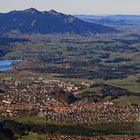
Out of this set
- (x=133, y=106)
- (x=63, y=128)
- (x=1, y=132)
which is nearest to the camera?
(x=1, y=132)

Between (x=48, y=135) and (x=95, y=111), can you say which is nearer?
(x=48, y=135)

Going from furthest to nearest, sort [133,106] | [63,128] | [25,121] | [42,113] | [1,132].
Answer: [133,106] < [42,113] < [25,121] < [63,128] < [1,132]

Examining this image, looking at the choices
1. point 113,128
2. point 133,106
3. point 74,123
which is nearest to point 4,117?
point 74,123

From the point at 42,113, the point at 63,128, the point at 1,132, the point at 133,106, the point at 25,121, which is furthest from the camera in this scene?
the point at 133,106

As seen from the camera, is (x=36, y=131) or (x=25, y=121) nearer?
(x=36, y=131)

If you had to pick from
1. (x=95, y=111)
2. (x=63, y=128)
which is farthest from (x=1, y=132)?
(x=95, y=111)

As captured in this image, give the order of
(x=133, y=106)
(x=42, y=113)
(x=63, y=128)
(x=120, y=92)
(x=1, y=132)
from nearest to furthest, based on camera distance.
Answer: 1. (x=1, y=132)
2. (x=63, y=128)
3. (x=42, y=113)
4. (x=133, y=106)
5. (x=120, y=92)

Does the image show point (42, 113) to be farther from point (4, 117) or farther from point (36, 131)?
point (36, 131)

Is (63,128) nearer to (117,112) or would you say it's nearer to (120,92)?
(117,112)
